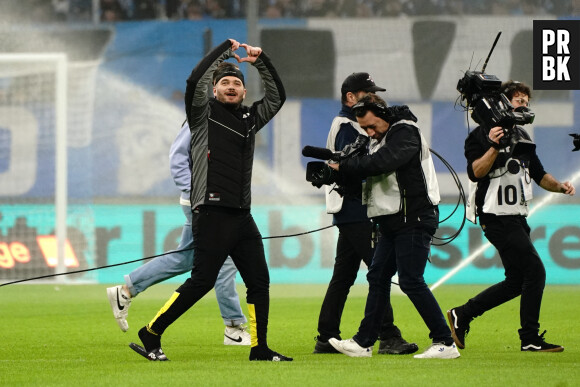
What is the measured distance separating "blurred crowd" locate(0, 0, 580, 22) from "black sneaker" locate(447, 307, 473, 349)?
27.9 feet

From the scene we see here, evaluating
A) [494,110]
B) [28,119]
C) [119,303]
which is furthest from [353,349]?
[28,119]

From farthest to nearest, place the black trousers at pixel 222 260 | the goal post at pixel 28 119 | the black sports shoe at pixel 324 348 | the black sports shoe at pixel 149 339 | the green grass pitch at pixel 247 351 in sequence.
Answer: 1. the goal post at pixel 28 119
2. the black sports shoe at pixel 324 348
3. the black sports shoe at pixel 149 339
4. the black trousers at pixel 222 260
5. the green grass pitch at pixel 247 351

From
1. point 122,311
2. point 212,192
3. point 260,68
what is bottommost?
point 122,311

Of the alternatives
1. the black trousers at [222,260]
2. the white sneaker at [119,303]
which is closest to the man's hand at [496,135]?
the black trousers at [222,260]

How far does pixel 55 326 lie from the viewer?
9781 mm

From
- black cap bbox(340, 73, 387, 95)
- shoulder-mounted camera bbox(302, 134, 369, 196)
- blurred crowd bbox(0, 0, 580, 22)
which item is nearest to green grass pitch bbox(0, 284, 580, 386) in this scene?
shoulder-mounted camera bbox(302, 134, 369, 196)

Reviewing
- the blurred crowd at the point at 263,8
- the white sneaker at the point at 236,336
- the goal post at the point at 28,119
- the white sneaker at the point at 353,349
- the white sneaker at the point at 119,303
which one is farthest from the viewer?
the blurred crowd at the point at 263,8

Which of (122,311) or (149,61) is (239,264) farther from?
(149,61)

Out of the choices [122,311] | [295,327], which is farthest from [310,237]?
[122,311]

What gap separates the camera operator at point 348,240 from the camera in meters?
7.62

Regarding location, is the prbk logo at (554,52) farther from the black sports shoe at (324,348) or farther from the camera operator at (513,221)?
the black sports shoe at (324,348)

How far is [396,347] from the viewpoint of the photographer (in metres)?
7.63

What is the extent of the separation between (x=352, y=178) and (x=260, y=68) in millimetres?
868

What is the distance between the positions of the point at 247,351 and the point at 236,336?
526mm
